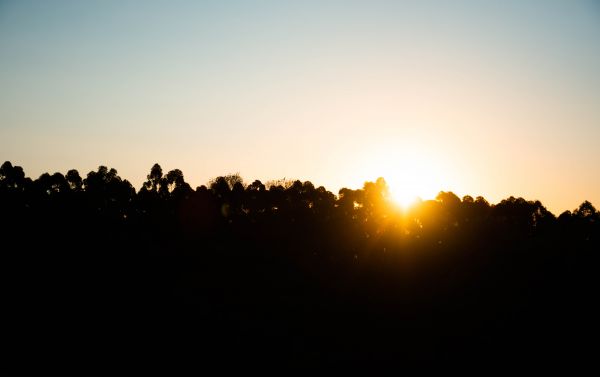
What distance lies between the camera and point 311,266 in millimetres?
57094

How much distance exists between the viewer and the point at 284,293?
5147 cm

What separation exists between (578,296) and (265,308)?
32.0 m

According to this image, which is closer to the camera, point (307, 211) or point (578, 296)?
point (578, 296)

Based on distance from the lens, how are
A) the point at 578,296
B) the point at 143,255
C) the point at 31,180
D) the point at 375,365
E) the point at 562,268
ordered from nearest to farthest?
1. the point at 375,365
2. the point at 578,296
3. the point at 562,268
4. the point at 143,255
5. the point at 31,180

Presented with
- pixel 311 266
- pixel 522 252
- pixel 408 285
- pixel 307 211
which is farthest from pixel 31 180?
pixel 522 252

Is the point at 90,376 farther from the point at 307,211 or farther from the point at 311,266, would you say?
the point at 307,211

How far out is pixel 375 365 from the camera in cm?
3978

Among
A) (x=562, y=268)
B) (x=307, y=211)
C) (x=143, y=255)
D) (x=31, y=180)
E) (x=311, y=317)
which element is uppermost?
(x=31, y=180)

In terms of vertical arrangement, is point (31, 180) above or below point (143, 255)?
above

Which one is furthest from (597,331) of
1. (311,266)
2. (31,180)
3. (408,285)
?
(31,180)

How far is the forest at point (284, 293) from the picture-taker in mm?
39875

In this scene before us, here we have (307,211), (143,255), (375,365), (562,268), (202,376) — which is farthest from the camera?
(307,211)

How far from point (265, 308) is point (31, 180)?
63904mm

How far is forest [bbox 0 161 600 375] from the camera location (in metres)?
39.9
